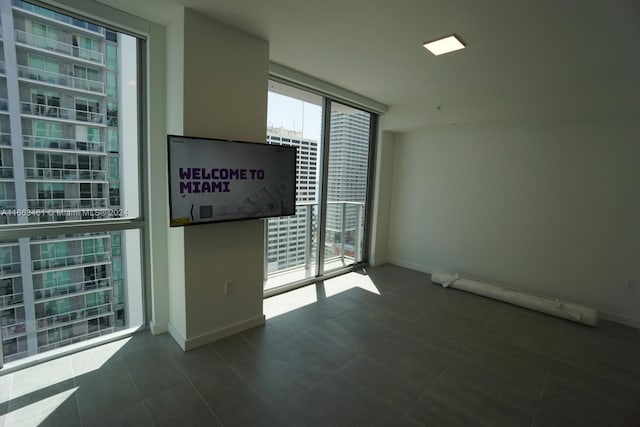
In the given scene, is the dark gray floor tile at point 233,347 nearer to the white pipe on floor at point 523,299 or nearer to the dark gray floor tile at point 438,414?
the dark gray floor tile at point 438,414

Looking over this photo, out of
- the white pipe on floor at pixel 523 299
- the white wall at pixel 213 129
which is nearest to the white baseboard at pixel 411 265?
the white pipe on floor at pixel 523 299

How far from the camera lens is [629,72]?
9.37 feet

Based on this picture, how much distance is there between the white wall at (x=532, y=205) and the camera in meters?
3.19

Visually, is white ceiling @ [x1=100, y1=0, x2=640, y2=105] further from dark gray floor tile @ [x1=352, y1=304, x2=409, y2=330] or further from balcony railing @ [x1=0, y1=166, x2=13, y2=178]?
dark gray floor tile @ [x1=352, y1=304, x2=409, y2=330]

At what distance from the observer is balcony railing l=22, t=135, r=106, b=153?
2.09 meters

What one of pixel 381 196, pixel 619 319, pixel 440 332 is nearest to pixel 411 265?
pixel 381 196

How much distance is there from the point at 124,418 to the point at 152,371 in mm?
435

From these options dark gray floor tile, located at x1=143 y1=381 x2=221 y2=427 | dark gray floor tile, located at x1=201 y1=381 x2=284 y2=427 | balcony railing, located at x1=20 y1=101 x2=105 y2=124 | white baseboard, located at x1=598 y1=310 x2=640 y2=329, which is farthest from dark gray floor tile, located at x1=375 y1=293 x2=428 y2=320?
balcony railing, located at x1=20 y1=101 x2=105 y2=124

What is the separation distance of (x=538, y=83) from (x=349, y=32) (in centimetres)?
242

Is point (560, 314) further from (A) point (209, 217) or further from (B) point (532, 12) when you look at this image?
(A) point (209, 217)

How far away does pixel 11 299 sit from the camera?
211 centimetres

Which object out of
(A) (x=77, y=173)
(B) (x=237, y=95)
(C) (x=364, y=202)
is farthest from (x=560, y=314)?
(A) (x=77, y=173)

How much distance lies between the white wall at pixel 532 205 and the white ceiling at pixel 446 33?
27.7 inches

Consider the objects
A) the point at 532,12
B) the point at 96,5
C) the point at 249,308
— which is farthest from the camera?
the point at 249,308
